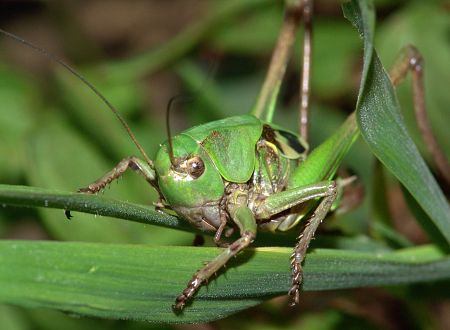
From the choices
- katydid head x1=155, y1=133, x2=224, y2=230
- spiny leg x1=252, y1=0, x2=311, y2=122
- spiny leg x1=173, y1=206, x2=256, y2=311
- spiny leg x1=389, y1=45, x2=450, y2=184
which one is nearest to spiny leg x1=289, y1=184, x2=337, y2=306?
spiny leg x1=173, y1=206, x2=256, y2=311

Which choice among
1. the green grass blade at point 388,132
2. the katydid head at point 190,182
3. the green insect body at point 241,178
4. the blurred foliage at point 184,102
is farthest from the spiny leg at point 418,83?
the katydid head at point 190,182

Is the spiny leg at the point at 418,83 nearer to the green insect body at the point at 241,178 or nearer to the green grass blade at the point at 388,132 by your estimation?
the green insect body at the point at 241,178

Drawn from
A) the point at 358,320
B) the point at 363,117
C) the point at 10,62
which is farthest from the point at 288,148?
the point at 10,62

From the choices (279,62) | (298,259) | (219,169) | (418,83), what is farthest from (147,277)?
(418,83)

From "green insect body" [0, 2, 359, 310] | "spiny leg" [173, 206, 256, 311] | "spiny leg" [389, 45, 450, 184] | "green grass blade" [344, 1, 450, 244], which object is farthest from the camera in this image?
"spiny leg" [389, 45, 450, 184]

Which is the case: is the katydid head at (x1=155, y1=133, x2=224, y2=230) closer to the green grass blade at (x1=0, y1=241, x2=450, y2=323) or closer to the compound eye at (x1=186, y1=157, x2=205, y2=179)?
the compound eye at (x1=186, y1=157, x2=205, y2=179)

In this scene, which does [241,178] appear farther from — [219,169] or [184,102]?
[184,102]
